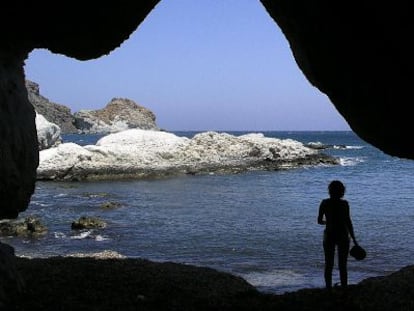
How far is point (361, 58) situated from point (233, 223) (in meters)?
18.5

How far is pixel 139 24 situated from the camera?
41.4ft

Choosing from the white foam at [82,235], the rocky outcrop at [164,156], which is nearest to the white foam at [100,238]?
the white foam at [82,235]

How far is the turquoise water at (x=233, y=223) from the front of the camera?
18.8m

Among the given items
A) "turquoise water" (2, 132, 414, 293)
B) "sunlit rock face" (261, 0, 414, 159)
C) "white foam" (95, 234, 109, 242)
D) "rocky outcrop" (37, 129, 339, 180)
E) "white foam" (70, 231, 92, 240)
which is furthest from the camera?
"rocky outcrop" (37, 129, 339, 180)

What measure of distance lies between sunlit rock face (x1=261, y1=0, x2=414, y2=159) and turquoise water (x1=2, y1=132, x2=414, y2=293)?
5410 millimetres

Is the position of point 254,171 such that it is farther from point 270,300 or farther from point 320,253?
point 270,300

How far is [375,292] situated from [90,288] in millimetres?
5554

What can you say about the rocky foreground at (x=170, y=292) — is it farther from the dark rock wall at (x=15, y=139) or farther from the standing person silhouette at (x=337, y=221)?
A: the dark rock wall at (x=15, y=139)

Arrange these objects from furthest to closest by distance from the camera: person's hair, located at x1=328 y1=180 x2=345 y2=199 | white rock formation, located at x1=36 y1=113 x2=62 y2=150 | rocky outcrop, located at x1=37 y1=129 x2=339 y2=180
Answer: white rock formation, located at x1=36 y1=113 x2=62 y2=150, rocky outcrop, located at x1=37 y1=129 x2=339 y2=180, person's hair, located at x1=328 y1=180 x2=345 y2=199

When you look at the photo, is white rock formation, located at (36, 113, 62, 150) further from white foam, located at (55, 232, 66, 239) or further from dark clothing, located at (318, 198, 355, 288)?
dark clothing, located at (318, 198, 355, 288)

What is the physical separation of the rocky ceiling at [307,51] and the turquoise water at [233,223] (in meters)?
5.78

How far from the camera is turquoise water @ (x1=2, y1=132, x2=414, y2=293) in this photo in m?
18.8

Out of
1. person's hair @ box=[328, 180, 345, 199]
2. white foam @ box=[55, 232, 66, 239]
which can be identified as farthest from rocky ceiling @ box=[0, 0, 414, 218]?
white foam @ box=[55, 232, 66, 239]

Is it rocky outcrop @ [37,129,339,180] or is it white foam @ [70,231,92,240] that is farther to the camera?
rocky outcrop @ [37,129,339,180]
